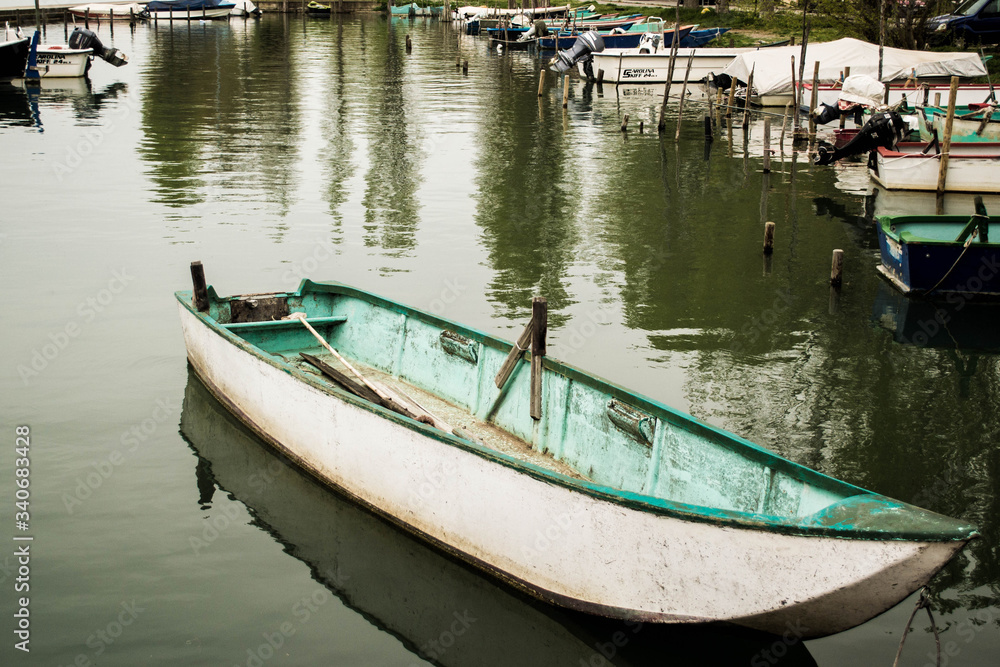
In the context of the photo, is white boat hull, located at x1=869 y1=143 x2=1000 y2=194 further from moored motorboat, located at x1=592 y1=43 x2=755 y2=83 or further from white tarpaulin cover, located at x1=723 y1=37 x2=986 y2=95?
moored motorboat, located at x1=592 y1=43 x2=755 y2=83

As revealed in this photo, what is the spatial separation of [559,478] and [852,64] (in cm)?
2977

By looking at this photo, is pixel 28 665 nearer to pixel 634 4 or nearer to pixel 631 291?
pixel 631 291

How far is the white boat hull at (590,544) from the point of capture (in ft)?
20.5

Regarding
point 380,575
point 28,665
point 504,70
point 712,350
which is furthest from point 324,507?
point 504,70

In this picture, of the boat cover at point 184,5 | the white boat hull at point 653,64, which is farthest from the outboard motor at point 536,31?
the boat cover at point 184,5

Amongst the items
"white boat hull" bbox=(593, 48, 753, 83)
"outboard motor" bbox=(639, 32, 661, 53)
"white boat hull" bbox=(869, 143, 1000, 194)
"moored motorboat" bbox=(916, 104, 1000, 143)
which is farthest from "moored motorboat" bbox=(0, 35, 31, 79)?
"moored motorboat" bbox=(916, 104, 1000, 143)

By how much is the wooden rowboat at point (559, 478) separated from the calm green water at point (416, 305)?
60 centimetres

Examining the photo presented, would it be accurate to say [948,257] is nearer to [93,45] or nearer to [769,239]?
[769,239]

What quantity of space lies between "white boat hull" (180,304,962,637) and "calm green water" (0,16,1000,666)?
0.43m

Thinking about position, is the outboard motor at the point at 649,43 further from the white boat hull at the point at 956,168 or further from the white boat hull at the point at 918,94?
the white boat hull at the point at 956,168

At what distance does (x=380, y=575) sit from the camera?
8.59 m

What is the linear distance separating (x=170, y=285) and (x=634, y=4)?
61724 mm

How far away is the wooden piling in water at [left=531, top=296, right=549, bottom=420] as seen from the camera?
8.48 meters

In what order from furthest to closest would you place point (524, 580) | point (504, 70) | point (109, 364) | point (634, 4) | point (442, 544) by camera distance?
point (634, 4)
point (504, 70)
point (109, 364)
point (442, 544)
point (524, 580)
